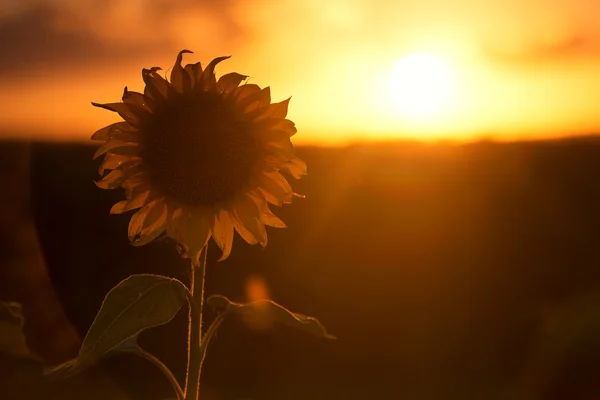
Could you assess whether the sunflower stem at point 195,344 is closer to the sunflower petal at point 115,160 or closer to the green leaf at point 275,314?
the green leaf at point 275,314

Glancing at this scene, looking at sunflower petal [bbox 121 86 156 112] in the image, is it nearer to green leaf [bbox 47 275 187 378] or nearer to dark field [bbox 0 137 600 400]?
green leaf [bbox 47 275 187 378]

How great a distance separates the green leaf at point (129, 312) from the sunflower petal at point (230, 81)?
81 cm

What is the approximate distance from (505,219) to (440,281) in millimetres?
2558

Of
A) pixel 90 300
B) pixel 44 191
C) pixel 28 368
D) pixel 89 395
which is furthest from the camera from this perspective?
pixel 44 191

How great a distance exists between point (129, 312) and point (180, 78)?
90cm

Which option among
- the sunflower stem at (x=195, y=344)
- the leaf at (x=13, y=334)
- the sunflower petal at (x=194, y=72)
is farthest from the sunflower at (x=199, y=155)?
the leaf at (x=13, y=334)

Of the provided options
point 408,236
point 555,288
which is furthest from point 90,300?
point 555,288

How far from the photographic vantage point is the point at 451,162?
15219 millimetres

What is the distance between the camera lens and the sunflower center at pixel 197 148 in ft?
8.69

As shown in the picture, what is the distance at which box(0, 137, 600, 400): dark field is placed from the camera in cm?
996

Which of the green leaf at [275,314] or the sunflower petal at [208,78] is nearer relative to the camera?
the green leaf at [275,314]

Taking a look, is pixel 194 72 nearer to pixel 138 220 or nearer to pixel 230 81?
pixel 230 81

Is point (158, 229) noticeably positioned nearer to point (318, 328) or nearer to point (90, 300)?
point (318, 328)

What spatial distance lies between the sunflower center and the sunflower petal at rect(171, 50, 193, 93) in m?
0.06
